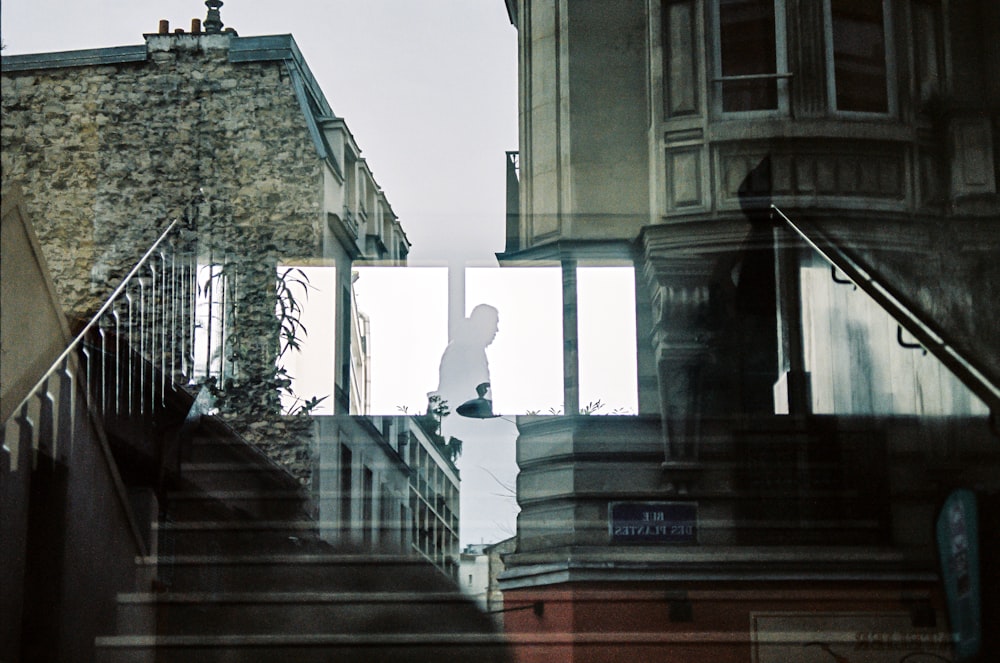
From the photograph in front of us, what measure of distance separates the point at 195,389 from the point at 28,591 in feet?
7.22

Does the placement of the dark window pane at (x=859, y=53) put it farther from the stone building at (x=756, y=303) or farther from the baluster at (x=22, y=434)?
the baluster at (x=22, y=434)

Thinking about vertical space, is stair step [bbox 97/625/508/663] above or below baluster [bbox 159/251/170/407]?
below

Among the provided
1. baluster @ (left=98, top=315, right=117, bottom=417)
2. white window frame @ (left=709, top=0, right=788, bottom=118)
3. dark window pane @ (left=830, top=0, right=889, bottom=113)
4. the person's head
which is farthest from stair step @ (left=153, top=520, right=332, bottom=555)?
dark window pane @ (left=830, top=0, right=889, bottom=113)

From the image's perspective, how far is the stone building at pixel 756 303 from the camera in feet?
→ 12.6

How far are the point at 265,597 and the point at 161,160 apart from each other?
2.31 m

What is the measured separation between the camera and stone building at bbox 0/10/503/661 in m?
2.96

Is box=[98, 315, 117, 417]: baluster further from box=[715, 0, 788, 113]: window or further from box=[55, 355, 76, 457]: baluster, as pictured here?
box=[715, 0, 788, 113]: window

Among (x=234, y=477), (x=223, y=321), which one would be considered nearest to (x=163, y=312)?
(x=223, y=321)

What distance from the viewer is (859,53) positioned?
5324 millimetres

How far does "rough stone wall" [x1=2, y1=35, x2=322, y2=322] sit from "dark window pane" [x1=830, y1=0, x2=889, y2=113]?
2258mm

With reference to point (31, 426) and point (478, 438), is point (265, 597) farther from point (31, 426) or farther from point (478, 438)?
point (478, 438)

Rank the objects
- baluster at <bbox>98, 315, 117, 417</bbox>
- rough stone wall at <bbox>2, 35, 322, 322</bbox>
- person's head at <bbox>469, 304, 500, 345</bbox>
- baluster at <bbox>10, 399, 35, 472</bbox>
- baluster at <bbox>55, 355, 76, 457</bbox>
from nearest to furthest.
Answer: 1. baluster at <bbox>10, 399, 35, 472</bbox>
2. baluster at <bbox>55, 355, 76, 457</bbox>
3. baluster at <bbox>98, 315, 117, 417</bbox>
4. rough stone wall at <bbox>2, 35, 322, 322</bbox>
5. person's head at <bbox>469, 304, 500, 345</bbox>

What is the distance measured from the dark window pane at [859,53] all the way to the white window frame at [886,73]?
0.09 feet

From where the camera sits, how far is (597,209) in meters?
5.51
